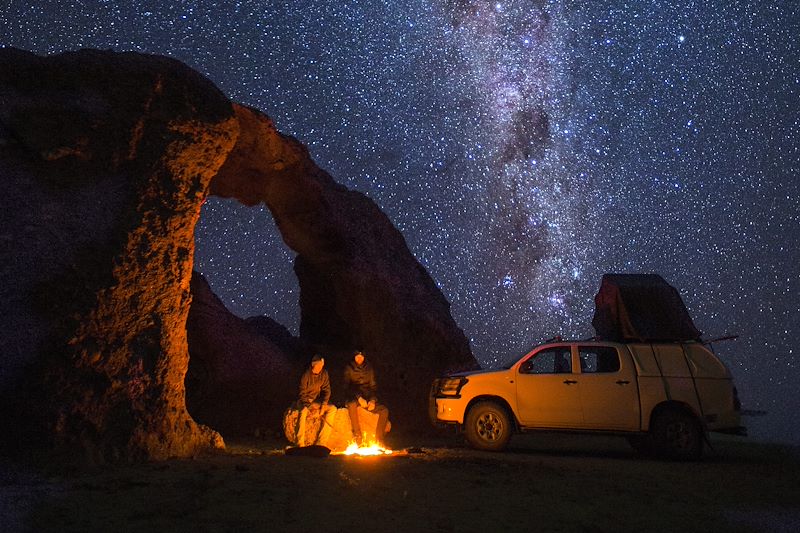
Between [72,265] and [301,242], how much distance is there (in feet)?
28.9

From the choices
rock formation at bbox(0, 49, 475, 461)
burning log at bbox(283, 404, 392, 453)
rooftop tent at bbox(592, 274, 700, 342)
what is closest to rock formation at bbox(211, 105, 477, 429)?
rock formation at bbox(0, 49, 475, 461)

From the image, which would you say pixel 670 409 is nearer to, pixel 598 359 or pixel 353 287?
pixel 598 359

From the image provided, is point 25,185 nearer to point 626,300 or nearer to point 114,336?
point 114,336

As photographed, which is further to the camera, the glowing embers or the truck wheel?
the truck wheel

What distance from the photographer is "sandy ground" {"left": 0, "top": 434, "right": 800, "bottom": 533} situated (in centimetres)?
550

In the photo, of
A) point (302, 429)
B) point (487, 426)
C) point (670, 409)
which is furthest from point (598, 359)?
point (302, 429)

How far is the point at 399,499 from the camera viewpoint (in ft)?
21.6

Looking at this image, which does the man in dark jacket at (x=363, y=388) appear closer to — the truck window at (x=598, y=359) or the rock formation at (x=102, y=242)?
the rock formation at (x=102, y=242)

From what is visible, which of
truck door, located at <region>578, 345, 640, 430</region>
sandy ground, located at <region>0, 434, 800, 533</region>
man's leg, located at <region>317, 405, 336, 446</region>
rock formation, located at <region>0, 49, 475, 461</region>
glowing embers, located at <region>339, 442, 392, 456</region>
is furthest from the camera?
truck door, located at <region>578, 345, 640, 430</region>

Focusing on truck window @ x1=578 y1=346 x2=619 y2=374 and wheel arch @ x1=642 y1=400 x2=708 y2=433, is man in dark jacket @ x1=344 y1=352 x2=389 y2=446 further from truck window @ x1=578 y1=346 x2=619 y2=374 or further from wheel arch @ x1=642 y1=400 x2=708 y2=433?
wheel arch @ x1=642 y1=400 x2=708 y2=433

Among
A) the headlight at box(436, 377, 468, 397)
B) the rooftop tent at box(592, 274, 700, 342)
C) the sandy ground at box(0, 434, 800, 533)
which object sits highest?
the rooftop tent at box(592, 274, 700, 342)

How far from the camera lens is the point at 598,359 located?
1230 centimetres

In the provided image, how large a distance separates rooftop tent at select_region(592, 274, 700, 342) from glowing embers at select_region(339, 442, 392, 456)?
5.10 metres

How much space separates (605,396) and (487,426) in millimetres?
2263
